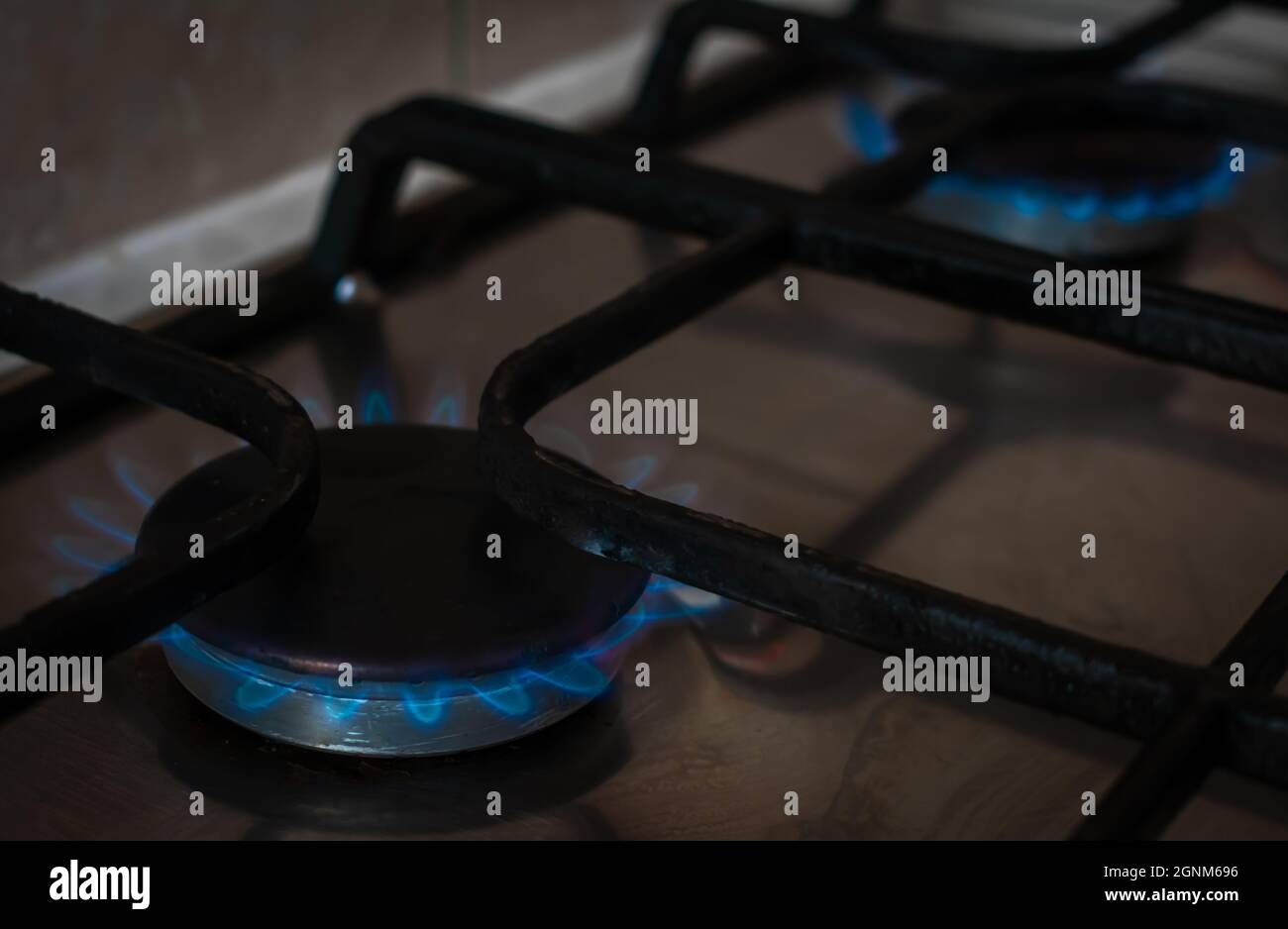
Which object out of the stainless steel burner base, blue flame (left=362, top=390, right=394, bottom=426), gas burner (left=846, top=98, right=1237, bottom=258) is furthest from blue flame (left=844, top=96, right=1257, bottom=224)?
the stainless steel burner base

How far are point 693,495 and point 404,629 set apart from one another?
183 mm

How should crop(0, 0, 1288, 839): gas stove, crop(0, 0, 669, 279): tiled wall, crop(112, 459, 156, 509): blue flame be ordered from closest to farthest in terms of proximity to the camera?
1. crop(0, 0, 1288, 839): gas stove
2. crop(112, 459, 156, 509): blue flame
3. crop(0, 0, 669, 279): tiled wall

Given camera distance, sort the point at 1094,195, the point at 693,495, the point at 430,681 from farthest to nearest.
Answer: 1. the point at 1094,195
2. the point at 693,495
3. the point at 430,681

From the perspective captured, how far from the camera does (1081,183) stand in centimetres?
85

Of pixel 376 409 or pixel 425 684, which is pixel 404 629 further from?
pixel 376 409

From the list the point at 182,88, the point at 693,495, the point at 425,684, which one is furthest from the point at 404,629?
the point at 182,88

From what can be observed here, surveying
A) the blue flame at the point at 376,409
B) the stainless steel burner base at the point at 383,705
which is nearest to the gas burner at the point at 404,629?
the stainless steel burner base at the point at 383,705

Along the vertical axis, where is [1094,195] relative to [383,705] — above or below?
above

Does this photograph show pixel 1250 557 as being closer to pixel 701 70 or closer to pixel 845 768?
pixel 845 768

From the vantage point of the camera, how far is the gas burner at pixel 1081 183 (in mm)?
843

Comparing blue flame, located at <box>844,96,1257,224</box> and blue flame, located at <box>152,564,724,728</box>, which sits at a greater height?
blue flame, located at <box>844,96,1257,224</box>

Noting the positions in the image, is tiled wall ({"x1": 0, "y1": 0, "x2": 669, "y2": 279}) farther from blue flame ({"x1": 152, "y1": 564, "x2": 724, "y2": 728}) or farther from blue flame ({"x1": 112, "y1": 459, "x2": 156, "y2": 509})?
blue flame ({"x1": 152, "y1": 564, "x2": 724, "y2": 728})

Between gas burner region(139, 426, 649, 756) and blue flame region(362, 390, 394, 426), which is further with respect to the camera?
blue flame region(362, 390, 394, 426)

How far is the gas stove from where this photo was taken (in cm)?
50
